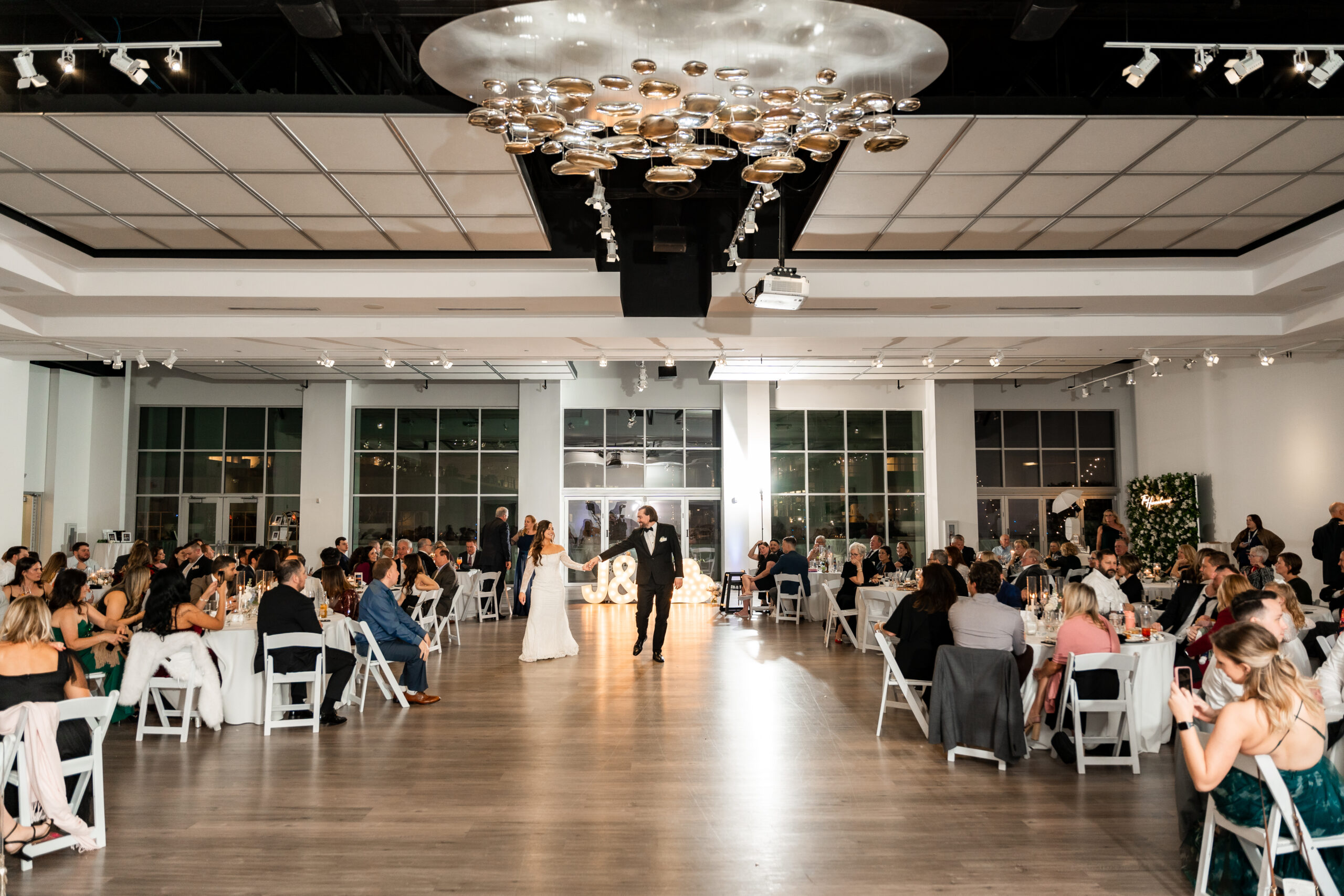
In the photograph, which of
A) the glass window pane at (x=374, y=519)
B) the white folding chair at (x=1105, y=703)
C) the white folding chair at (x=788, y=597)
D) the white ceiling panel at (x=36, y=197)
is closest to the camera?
the white folding chair at (x=1105, y=703)

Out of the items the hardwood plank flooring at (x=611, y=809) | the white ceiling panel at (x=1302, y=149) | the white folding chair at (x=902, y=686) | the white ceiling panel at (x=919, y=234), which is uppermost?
the white ceiling panel at (x=919, y=234)

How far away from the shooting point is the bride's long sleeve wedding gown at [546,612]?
32.2 feet

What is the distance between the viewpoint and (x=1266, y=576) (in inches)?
311

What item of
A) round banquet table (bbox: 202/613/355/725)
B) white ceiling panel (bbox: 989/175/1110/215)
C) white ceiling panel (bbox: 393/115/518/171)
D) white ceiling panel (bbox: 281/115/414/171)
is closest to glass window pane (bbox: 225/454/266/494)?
round banquet table (bbox: 202/613/355/725)

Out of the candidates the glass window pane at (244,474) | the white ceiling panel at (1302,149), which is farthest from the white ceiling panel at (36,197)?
the glass window pane at (244,474)

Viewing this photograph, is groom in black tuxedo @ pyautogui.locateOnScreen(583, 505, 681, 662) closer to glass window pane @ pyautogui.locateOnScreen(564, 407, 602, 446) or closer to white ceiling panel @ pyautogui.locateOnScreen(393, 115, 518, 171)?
white ceiling panel @ pyautogui.locateOnScreen(393, 115, 518, 171)

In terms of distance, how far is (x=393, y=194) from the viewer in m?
7.31

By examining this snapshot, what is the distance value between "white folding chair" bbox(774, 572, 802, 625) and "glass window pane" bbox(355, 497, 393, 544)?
851 cm

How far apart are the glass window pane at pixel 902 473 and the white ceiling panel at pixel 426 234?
468 inches

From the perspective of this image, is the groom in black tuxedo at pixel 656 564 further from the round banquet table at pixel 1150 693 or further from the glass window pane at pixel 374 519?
the glass window pane at pixel 374 519

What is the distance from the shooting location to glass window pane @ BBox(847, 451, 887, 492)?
1864 cm

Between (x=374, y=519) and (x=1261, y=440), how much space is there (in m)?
15.6

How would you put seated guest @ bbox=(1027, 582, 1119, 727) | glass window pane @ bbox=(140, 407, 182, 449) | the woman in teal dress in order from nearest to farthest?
the woman in teal dress → seated guest @ bbox=(1027, 582, 1119, 727) → glass window pane @ bbox=(140, 407, 182, 449)

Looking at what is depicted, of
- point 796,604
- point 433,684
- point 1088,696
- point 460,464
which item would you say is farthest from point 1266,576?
point 460,464
